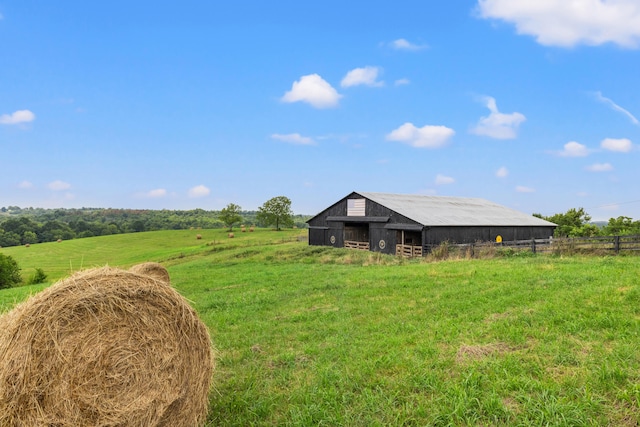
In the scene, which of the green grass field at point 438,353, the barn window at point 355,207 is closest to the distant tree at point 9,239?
the barn window at point 355,207

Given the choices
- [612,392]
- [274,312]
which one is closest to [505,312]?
[612,392]

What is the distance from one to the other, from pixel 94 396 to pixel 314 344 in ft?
12.8

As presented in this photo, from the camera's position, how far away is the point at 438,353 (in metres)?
6.02

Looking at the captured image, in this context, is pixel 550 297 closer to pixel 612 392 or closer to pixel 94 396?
pixel 612 392

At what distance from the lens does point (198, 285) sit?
1662 cm

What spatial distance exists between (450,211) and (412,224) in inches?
284

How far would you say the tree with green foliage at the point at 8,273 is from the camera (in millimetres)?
33281

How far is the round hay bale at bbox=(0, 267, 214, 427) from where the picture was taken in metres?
3.92

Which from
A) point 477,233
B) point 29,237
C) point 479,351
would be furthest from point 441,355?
point 29,237

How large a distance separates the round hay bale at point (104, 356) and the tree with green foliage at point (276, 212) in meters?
→ 65.6

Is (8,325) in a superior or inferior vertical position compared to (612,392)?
superior

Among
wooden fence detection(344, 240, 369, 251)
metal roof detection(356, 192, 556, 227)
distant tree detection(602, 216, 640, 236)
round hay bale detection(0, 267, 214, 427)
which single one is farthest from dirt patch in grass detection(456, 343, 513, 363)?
distant tree detection(602, 216, 640, 236)

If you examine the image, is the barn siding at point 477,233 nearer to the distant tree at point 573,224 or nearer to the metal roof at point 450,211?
the metal roof at point 450,211

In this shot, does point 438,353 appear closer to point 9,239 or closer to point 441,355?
point 441,355
